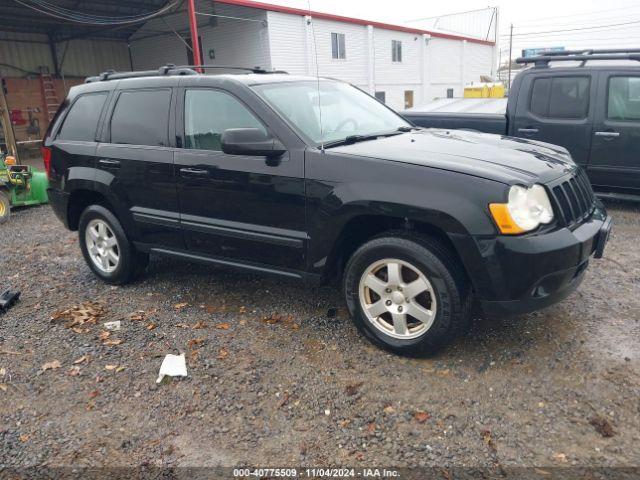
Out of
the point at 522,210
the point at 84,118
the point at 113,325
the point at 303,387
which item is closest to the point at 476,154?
the point at 522,210

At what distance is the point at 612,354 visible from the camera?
10.9 feet

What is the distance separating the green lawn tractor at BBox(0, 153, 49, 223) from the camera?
318 inches

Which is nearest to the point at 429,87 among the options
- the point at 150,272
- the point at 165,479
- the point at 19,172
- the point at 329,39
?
the point at 329,39

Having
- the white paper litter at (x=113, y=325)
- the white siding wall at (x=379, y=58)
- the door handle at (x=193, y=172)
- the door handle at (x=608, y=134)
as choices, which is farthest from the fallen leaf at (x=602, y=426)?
the white siding wall at (x=379, y=58)

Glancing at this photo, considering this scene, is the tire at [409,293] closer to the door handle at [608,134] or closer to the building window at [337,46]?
the door handle at [608,134]

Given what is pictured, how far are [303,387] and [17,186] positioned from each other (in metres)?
7.39

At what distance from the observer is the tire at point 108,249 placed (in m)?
4.74

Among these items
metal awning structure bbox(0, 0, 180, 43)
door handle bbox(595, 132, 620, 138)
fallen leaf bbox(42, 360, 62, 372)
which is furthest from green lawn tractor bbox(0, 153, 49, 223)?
metal awning structure bbox(0, 0, 180, 43)

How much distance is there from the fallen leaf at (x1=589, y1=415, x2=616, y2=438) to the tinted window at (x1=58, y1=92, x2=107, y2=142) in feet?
14.3

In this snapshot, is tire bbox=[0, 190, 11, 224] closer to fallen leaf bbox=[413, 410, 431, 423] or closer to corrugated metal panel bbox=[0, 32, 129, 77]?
fallen leaf bbox=[413, 410, 431, 423]

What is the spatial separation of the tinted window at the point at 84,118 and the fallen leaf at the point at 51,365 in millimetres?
2052

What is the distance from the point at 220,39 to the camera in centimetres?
2078

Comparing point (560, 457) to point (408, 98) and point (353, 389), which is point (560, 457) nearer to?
point (353, 389)

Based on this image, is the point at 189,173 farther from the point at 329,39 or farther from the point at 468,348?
the point at 329,39
